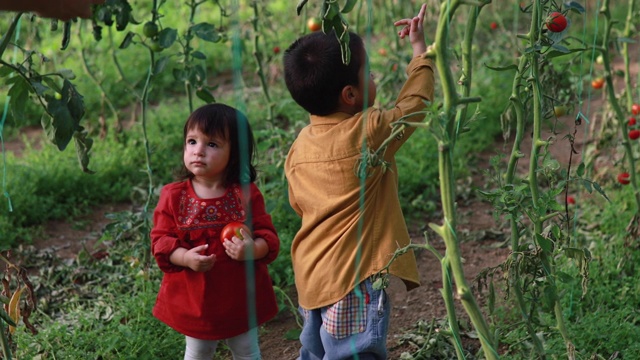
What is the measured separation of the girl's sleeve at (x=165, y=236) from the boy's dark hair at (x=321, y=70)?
50cm

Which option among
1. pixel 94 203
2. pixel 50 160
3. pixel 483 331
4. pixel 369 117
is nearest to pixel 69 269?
pixel 94 203

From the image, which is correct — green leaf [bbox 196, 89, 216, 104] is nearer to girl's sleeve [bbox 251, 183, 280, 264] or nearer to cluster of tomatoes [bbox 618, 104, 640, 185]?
girl's sleeve [bbox 251, 183, 280, 264]

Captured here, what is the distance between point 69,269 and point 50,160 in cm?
109

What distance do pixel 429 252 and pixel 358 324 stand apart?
138 cm

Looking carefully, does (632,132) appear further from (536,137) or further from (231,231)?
(231,231)

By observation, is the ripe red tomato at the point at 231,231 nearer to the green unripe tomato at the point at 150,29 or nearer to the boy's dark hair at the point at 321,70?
the boy's dark hair at the point at 321,70

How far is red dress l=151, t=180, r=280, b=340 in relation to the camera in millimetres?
2312

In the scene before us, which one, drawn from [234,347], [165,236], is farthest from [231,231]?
[234,347]

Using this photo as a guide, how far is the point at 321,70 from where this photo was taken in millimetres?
2088

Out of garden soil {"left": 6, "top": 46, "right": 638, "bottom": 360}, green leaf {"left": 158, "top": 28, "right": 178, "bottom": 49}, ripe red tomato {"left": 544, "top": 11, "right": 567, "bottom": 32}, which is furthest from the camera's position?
green leaf {"left": 158, "top": 28, "right": 178, "bottom": 49}

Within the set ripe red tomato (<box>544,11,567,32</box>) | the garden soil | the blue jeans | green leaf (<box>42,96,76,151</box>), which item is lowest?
the garden soil

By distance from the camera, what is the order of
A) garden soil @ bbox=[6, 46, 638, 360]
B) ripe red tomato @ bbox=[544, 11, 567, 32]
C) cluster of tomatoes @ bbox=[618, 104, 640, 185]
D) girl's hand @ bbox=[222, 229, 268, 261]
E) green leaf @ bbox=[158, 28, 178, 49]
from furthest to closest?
cluster of tomatoes @ bbox=[618, 104, 640, 185] < green leaf @ bbox=[158, 28, 178, 49] < garden soil @ bbox=[6, 46, 638, 360] < girl's hand @ bbox=[222, 229, 268, 261] < ripe red tomato @ bbox=[544, 11, 567, 32]

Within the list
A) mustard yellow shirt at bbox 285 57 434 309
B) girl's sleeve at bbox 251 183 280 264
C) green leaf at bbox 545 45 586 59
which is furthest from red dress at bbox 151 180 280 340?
green leaf at bbox 545 45 586 59

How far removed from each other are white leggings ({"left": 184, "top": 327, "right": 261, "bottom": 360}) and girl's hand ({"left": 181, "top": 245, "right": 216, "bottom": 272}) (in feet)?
0.86
